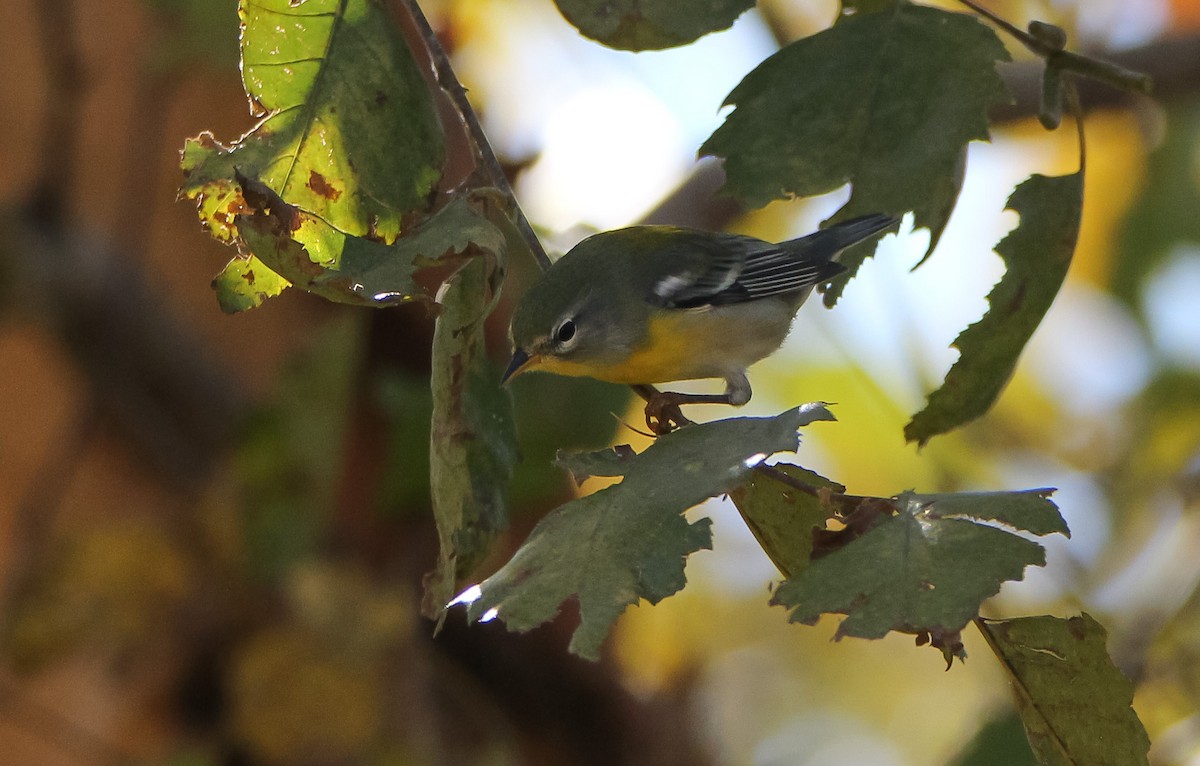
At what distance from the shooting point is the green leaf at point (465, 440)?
51.8 inches

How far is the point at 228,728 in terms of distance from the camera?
11.2 feet

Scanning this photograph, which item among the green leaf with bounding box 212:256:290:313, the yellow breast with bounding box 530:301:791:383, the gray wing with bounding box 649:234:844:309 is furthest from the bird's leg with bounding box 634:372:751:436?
the green leaf with bounding box 212:256:290:313

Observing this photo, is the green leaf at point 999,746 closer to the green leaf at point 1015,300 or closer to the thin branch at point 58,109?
the green leaf at point 1015,300

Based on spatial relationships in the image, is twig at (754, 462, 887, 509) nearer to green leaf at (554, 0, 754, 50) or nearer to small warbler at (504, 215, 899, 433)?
green leaf at (554, 0, 754, 50)

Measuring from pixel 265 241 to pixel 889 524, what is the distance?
0.69m

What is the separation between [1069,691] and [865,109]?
0.75 m

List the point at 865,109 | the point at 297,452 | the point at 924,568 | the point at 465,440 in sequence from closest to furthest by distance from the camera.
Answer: the point at 924,568 → the point at 465,440 → the point at 865,109 → the point at 297,452

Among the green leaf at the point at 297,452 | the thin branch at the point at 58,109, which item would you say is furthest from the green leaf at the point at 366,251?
the thin branch at the point at 58,109

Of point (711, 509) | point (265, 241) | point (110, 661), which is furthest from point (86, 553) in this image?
point (265, 241)

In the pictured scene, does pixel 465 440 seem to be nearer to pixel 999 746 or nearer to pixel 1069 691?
pixel 1069 691

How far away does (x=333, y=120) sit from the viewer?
1496mm

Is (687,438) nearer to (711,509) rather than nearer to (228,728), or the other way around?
(228,728)

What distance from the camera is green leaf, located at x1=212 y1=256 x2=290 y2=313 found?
4.79 feet

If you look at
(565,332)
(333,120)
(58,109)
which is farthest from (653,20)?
(58,109)
